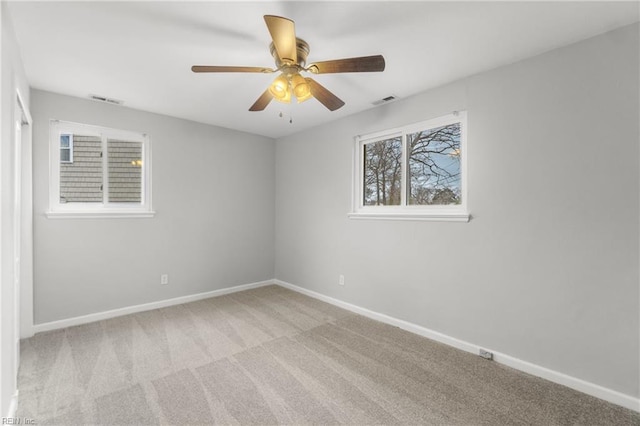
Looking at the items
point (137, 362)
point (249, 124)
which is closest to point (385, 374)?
point (137, 362)

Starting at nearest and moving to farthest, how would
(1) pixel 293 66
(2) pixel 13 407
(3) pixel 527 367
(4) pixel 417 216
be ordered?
(2) pixel 13 407, (1) pixel 293 66, (3) pixel 527 367, (4) pixel 417 216

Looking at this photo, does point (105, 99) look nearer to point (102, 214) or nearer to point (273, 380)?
point (102, 214)

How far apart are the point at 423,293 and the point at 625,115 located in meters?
2.00

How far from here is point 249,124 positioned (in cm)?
396

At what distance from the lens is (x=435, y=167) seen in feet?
9.54

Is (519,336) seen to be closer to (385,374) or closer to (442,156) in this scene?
(385,374)

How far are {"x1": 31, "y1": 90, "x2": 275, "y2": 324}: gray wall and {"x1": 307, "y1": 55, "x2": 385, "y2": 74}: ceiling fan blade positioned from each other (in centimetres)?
261

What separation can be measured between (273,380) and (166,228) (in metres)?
2.47

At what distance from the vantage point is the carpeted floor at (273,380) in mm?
1756

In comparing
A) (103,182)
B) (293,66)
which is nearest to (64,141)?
(103,182)

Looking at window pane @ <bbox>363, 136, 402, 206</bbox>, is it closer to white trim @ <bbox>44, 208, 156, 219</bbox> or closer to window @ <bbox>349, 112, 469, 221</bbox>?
window @ <bbox>349, 112, 469, 221</bbox>

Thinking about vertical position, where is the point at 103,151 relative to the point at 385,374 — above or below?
above

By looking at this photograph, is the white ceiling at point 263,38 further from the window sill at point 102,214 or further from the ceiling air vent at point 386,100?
the window sill at point 102,214

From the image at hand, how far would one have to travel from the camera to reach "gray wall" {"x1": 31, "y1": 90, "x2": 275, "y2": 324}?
9.55 ft
